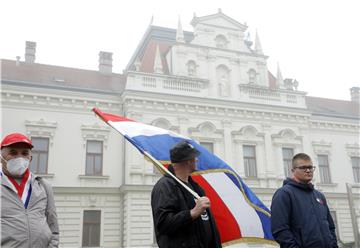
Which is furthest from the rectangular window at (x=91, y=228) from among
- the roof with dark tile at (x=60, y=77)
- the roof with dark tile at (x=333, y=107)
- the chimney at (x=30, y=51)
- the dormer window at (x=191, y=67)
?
the roof with dark tile at (x=333, y=107)

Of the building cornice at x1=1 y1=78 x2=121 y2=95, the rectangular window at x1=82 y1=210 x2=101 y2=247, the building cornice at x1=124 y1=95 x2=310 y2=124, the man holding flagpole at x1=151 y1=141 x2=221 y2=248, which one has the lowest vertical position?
the rectangular window at x1=82 y1=210 x2=101 y2=247

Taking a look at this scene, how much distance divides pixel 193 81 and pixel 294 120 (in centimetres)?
637

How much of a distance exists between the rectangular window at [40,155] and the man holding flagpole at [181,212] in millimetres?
15316

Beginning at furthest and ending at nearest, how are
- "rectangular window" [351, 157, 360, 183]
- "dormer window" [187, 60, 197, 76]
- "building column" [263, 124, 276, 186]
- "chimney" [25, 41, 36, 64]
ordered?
1. "rectangular window" [351, 157, 360, 183]
2. "chimney" [25, 41, 36, 64]
3. "dormer window" [187, 60, 197, 76]
4. "building column" [263, 124, 276, 186]

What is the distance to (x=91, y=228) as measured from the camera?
688 inches

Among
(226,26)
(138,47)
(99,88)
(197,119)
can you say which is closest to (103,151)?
(99,88)

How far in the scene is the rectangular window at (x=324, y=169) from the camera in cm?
2261

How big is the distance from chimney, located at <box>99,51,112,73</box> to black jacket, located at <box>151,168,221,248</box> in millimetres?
21153

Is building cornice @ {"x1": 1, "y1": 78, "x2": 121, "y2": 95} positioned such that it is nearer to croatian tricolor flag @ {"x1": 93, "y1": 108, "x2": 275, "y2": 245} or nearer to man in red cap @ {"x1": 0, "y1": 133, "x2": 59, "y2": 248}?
croatian tricolor flag @ {"x1": 93, "y1": 108, "x2": 275, "y2": 245}

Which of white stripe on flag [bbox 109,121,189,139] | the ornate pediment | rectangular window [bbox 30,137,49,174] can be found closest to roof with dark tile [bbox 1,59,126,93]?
rectangular window [bbox 30,137,49,174]

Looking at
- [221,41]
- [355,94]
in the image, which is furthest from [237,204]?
[355,94]

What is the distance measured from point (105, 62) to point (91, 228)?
10795 mm

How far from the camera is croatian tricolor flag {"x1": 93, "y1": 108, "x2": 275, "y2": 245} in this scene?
493 cm

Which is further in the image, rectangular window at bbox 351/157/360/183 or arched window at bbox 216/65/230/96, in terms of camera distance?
rectangular window at bbox 351/157/360/183
